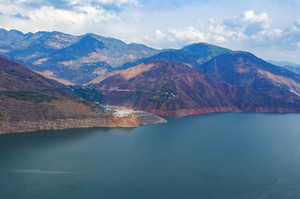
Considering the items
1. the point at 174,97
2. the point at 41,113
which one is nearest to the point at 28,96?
the point at 41,113

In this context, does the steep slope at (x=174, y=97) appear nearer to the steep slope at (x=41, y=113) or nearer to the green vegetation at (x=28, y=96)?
the steep slope at (x=41, y=113)

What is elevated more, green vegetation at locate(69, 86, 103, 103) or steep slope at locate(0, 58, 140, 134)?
green vegetation at locate(69, 86, 103, 103)

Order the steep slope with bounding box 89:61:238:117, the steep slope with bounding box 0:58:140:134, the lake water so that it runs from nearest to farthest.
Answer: the lake water, the steep slope with bounding box 0:58:140:134, the steep slope with bounding box 89:61:238:117

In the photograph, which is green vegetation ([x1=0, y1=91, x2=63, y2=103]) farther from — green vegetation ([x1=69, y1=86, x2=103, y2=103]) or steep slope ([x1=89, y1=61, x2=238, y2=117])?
green vegetation ([x1=69, y1=86, x2=103, y2=103])

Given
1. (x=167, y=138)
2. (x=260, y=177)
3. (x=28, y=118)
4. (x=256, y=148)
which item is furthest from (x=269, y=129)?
(x=28, y=118)

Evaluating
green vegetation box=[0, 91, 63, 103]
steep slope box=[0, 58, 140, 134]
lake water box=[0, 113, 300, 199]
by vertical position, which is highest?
green vegetation box=[0, 91, 63, 103]

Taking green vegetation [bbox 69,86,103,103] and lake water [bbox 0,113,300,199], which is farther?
green vegetation [bbox 69,86,103,103]

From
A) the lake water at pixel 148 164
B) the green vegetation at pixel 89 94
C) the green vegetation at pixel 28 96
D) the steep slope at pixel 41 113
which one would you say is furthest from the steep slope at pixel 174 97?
the green vegetation at pixel 28 96

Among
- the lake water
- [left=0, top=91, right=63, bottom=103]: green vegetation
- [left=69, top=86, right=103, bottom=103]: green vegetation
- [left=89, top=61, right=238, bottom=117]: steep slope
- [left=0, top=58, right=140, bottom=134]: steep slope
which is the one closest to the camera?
the lake water

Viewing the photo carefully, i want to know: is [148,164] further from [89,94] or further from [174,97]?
[89,94]

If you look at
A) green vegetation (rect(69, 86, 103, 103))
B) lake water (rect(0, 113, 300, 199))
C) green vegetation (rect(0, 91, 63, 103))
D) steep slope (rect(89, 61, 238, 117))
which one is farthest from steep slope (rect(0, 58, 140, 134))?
green vegetation (rect(69, 86, 103, 103))
